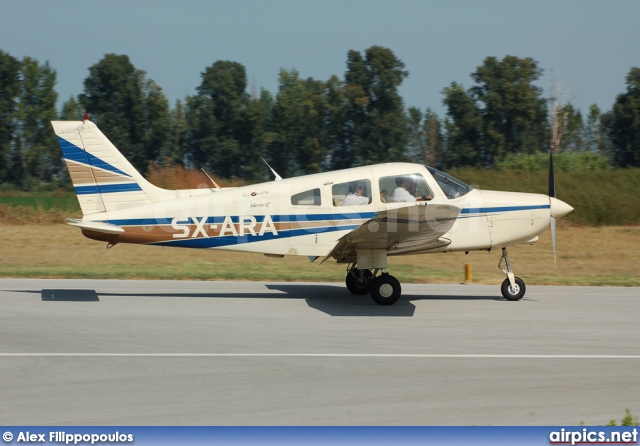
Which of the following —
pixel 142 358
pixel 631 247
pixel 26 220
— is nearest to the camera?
pixel 142 358

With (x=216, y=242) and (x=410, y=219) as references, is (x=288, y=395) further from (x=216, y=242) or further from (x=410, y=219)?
(x=216, y=242)

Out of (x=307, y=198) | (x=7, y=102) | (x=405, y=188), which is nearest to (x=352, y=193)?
(x=307, y=198)

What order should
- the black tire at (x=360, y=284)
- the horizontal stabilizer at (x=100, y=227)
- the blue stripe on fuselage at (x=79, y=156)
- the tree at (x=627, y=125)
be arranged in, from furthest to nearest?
the tree at (x=627, y=125), the black tire at (x=360, y=284), the blue stripe on fuselage at (x=79, y=156), the horizontal stabilizer at (x=100, y=227)

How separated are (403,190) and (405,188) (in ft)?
0.15

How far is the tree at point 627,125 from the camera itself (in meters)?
52.5

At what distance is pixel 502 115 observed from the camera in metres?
54.8

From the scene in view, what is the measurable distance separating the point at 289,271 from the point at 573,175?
797 inches

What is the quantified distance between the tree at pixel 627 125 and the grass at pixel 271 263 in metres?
28.9

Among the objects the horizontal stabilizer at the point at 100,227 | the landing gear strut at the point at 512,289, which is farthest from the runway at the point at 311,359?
the horizontal stabilizer at the point at 100,227

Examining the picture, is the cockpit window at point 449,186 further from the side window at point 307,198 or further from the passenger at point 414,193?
the side window at point 307,198

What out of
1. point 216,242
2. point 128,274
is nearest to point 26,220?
point 128,274

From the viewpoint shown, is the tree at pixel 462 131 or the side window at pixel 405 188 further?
the tree at pixel 462 131

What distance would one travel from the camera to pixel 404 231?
11.0 m

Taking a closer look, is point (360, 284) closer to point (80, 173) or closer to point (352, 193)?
point (352, 193)
